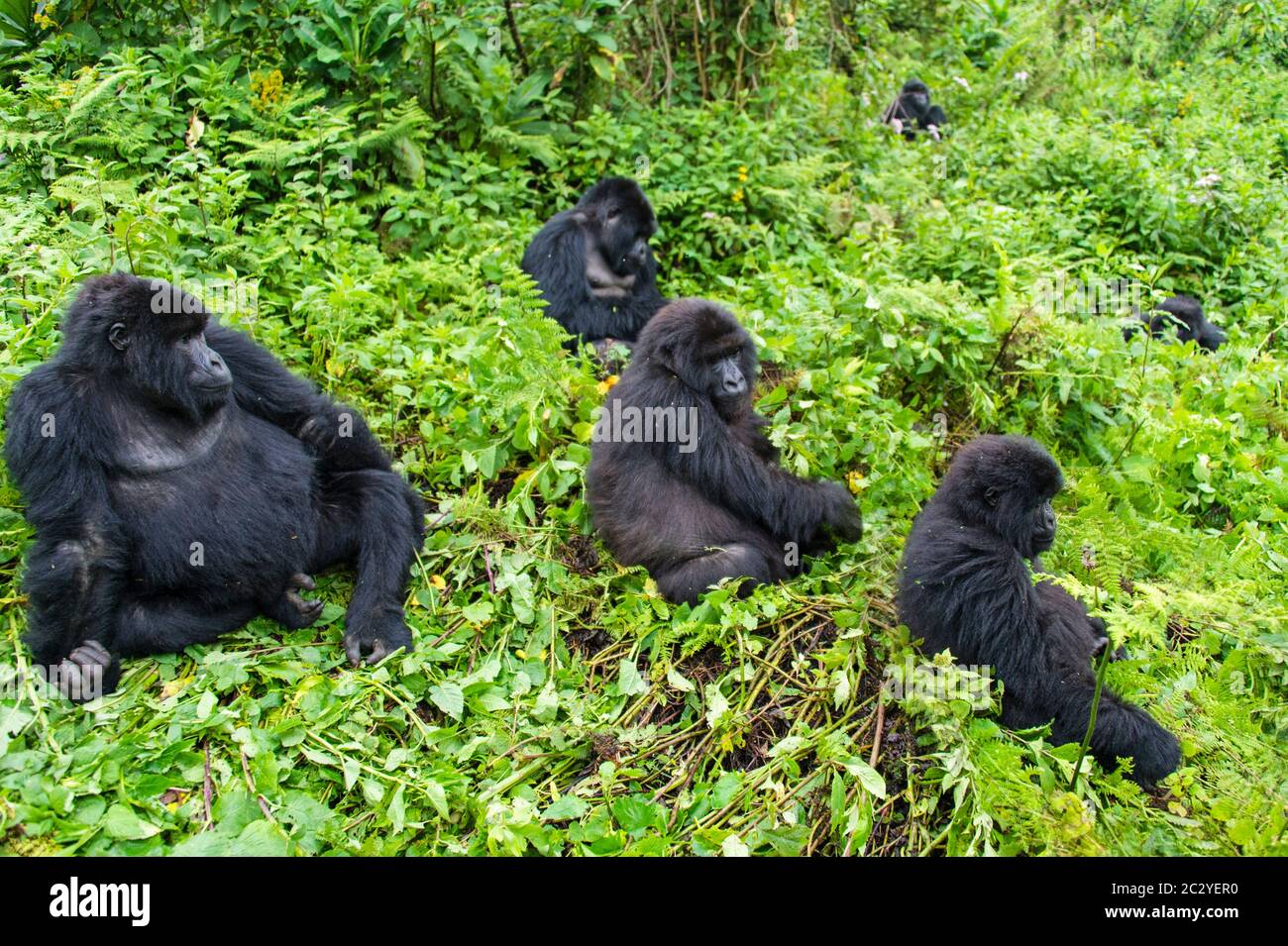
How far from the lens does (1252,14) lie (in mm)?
12875

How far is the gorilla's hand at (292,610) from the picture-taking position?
15.0 ft

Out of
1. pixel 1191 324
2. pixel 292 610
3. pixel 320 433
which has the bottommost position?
pixel 292 610

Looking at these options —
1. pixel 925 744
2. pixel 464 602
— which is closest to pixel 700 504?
pixel 464 602

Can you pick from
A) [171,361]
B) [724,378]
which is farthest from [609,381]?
[171,361]

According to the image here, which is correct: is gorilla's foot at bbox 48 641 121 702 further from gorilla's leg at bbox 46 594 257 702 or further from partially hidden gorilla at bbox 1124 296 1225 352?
partially hidden gorilla at bbox 1124 296 1225 352

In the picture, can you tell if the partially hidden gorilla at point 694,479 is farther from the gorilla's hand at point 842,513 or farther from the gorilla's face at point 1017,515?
the gorilla's face at point 1017,515

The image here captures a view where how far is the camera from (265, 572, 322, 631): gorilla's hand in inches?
180

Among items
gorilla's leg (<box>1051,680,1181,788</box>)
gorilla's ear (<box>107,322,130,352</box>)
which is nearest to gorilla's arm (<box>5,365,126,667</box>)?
gorilla's ear (<box>107,322,130,352</box>)

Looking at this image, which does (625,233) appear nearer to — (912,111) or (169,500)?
(169,500)

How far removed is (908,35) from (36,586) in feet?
38.9

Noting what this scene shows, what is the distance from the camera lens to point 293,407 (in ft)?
16.2

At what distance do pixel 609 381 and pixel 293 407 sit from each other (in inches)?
73.7

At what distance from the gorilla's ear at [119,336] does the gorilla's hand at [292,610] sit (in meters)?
1.20

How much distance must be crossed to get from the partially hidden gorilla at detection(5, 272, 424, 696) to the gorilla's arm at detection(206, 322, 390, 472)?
0.4 inches
